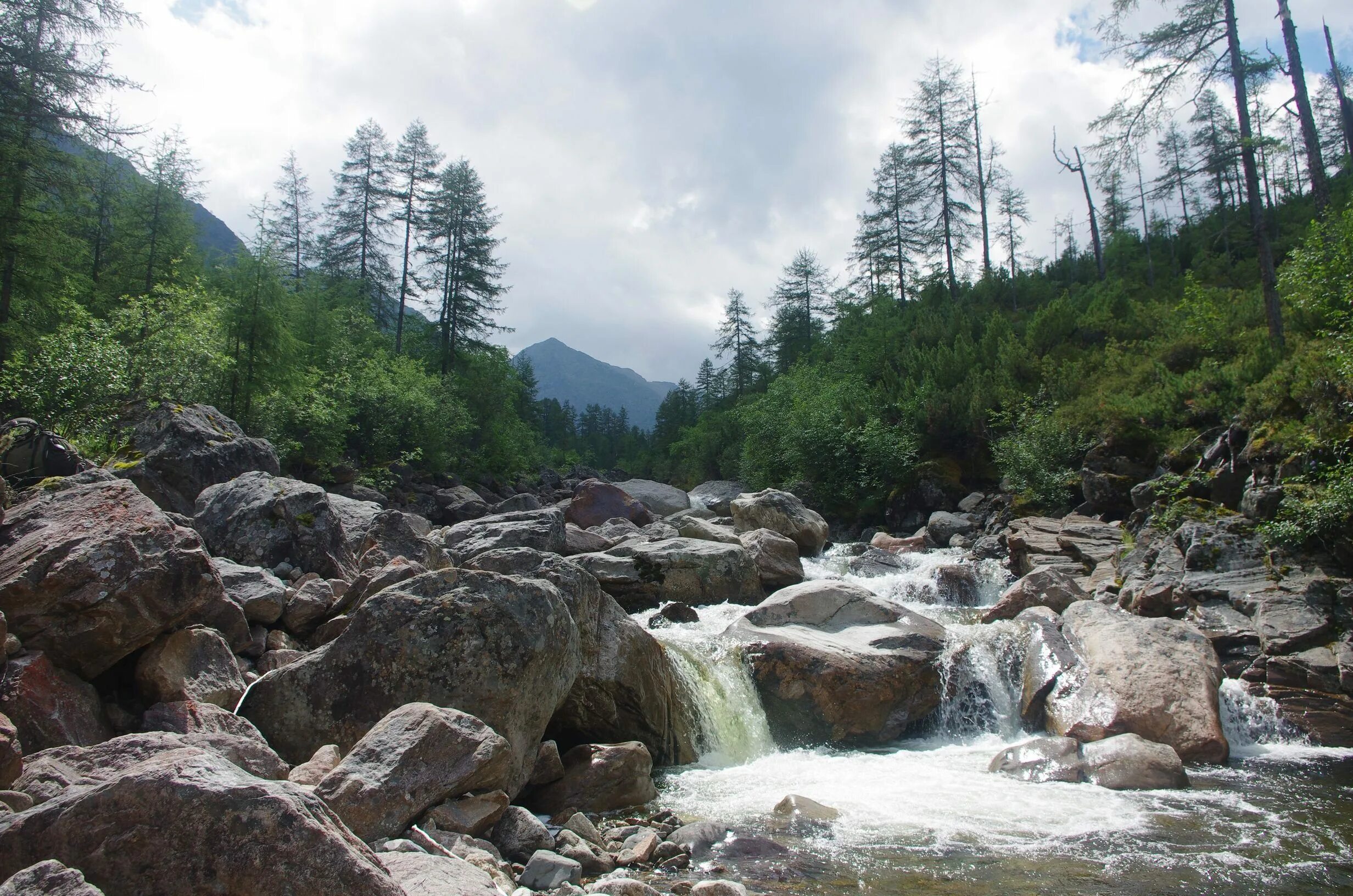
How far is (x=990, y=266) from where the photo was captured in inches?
1558

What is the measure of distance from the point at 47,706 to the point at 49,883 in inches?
117

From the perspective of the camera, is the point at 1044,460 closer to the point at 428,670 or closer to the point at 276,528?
the point at 428,670

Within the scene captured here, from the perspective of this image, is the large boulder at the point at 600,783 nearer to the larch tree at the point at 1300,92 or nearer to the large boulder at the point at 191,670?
the large boulder at the point at 191,670

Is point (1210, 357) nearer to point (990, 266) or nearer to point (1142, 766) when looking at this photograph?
point (1142, 766)

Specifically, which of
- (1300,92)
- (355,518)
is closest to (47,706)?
(355,518)

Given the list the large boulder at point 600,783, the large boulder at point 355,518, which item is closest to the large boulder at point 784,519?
the large boulder at point 355,518

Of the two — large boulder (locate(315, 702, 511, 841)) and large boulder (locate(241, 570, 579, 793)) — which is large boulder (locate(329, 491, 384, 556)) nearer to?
large boulder (locate(241, 570, 579, 793))

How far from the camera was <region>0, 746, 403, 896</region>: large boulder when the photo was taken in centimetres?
296

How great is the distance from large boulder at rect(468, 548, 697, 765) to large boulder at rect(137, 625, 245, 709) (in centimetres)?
257

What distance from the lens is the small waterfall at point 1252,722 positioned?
29.8 feet

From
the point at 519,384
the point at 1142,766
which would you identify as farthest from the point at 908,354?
the point at 1142,766

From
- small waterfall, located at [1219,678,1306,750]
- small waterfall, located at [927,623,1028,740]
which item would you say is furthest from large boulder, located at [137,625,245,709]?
small waterfall, located at [1219,678,1306,750]

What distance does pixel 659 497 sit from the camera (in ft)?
104

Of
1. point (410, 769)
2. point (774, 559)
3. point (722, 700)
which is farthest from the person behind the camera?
point (774, 559)
